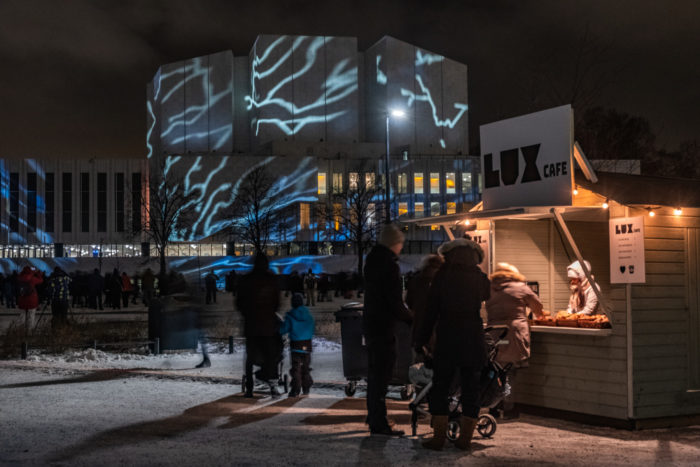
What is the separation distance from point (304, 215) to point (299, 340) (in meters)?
60.6

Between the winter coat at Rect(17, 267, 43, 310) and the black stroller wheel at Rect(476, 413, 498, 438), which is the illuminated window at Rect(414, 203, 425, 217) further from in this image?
the black stroller wheel at Rect(476, 413, 498, 438)

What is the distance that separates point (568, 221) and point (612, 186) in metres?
2.09

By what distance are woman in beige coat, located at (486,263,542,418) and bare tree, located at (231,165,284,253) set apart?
4982 cm

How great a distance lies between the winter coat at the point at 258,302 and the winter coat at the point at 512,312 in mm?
2507

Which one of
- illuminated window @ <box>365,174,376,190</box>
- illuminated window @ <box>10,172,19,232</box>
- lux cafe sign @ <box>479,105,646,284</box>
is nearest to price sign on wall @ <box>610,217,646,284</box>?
lux cafe sign @ <box>479,105,646,284</box>

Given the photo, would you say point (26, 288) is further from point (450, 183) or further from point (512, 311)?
point (450, 183)

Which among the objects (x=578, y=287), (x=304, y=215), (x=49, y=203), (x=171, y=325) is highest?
(x=49, y=203)

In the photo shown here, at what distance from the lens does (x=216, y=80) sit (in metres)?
85.7

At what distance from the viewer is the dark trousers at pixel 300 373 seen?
9.52 metres

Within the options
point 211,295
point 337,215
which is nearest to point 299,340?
point 211,295

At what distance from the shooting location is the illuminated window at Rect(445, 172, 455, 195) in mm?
75688

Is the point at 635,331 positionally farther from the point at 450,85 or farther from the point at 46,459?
the point at 450,85

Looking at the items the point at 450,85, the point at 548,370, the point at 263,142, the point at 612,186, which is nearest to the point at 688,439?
the point at 548,370

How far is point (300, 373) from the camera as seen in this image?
9.57 m
